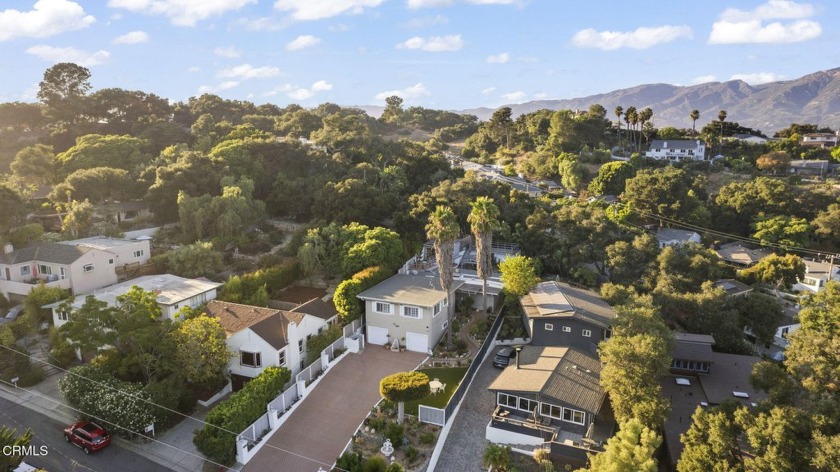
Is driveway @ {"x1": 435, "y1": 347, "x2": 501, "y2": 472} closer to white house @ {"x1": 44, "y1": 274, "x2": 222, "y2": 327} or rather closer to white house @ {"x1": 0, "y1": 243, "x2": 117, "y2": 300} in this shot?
white house @ {"x1": 44, "y1": 274, "x2": 222, "y2": 327}

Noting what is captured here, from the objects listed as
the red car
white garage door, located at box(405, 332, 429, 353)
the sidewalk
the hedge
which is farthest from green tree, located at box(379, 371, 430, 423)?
the red car

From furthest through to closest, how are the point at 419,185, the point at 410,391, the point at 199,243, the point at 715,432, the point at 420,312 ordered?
the point at 419,185, the point at 199,243, the point at 420,312, the point at 410,391, the point at 715,432

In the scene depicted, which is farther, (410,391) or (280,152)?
(280,152)

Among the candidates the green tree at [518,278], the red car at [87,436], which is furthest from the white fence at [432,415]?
the red car at [87,436]

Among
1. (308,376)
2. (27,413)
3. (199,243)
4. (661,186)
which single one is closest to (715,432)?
(308,376)

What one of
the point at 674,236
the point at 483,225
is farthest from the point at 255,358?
the point at 674,236

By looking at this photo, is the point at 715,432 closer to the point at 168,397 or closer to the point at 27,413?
the point at 168,397

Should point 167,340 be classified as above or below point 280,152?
below

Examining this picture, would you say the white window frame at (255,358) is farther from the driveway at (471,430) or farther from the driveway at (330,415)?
the driveway at (471,430)

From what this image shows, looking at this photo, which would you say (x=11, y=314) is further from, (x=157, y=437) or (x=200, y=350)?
(x=157, y=437)
